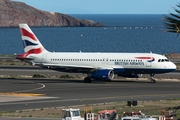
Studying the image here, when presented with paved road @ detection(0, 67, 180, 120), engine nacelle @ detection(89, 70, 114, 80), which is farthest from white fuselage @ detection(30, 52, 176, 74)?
paved road @ detection(0, 67, 180, 120)

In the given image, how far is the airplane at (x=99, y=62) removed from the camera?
6128cm

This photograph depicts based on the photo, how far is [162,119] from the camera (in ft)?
96.1

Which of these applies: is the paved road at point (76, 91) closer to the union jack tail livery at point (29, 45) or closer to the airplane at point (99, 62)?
the airplane at point (99, 62)

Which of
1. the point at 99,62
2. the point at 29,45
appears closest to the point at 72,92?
the point at 99,62

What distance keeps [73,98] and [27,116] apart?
490 inches

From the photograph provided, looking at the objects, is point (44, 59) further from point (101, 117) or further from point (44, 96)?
point (101, 117)

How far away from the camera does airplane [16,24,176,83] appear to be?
61.3 m

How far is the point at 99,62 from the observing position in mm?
63469

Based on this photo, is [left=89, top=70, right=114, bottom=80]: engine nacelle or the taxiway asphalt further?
[left=89, top=70, right=114, bottom=80]: engine nacelle

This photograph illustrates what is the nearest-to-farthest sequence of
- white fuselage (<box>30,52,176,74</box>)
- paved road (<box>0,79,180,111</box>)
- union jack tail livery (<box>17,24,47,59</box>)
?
paved road (<box>0,79,180,111</box>) < white fuselage (<box>30,52,176,74</box>) < union jack tail livery (<box>17,24,47,59</box>)

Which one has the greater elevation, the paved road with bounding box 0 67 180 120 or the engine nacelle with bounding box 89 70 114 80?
the engine nacelle with bounding box 89 70 114 80

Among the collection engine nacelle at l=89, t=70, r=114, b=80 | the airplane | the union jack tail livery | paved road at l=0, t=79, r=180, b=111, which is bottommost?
paved road at l=0, t=79, r=180, b=111

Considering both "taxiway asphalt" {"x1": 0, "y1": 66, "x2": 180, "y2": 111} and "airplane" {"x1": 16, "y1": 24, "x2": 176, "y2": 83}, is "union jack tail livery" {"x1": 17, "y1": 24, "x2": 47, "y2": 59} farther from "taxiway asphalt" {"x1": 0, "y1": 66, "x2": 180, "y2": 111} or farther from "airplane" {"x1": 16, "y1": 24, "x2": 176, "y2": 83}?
"taxiway asphalt" {"x1": 0, "y1": 66, "x2": 180, "y2": 111}

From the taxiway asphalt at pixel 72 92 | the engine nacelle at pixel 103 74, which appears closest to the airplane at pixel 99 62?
the engine nacelle at pixel 103 74
